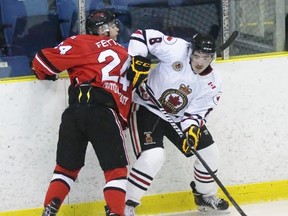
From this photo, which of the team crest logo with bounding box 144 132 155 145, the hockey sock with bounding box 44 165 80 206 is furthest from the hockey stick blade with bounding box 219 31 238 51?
the hockey sock with bounding box 44 165 80 206

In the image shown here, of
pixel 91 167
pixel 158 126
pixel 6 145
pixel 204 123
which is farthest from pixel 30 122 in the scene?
pixel 204 123

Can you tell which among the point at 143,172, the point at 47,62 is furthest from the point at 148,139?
the point at 47,62

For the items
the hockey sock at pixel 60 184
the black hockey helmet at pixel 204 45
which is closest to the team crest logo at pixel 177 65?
the black hockey helmet at pixel 204 45

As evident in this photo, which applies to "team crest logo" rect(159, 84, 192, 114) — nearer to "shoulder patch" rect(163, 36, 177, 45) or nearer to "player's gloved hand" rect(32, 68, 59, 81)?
"shoulder patch" rect(163, 36, 177, 45)

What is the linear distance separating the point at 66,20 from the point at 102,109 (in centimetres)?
60

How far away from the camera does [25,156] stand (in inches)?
133

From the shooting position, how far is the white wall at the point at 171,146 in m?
3.35

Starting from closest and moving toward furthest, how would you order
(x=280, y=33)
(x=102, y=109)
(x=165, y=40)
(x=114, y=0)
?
(x=102, y=109)
(x=165, y=40)
(x=114, y=0)
(x=280, y=33)

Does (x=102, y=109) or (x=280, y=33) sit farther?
(x=280, y=33)

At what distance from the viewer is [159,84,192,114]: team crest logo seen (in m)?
3.33

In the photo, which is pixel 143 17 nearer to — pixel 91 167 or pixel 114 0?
pixel 114 0

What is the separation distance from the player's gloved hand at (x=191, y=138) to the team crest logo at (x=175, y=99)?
141 mm

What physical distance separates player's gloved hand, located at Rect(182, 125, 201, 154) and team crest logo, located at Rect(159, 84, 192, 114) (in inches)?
5.5

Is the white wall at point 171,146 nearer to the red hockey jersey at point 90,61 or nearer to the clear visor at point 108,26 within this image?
the red hockey jersey at point 90,61
